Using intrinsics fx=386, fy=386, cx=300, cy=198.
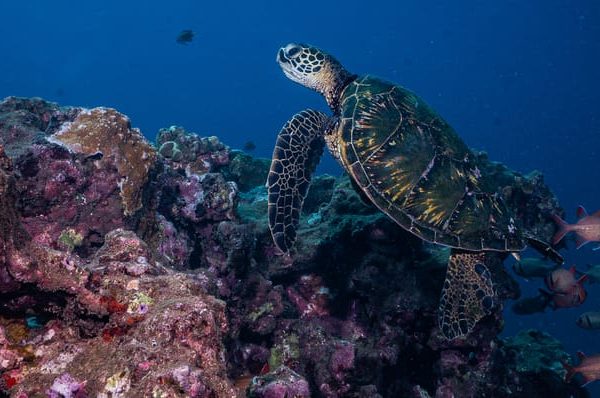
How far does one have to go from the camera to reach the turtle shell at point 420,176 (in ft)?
15.6

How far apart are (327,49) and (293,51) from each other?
145m

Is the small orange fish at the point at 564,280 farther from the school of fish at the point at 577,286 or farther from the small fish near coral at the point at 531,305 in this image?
the small fish near coral at the point at 531,305

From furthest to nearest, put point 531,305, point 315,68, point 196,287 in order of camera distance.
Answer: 1. point 531,305
2. point 315,68
3. point 196,287

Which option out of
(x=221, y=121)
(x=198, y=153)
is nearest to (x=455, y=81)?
(x=221, y=121)

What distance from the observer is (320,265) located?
559 cm

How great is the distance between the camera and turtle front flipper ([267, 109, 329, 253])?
4.86m

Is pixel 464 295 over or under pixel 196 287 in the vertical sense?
over

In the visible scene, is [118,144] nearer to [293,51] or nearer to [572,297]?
[293,51]

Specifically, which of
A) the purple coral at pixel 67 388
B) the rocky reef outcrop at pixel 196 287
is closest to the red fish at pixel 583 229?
the rocky reef outcrop at pixel 196 287

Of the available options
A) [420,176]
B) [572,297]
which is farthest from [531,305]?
[420,176]

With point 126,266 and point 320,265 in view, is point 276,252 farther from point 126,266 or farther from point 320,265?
point 126,266

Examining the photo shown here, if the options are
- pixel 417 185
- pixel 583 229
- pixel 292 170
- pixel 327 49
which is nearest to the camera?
pixel 417 185

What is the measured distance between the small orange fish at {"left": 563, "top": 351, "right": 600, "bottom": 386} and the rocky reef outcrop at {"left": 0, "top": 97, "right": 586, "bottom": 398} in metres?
0.31

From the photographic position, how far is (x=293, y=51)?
6641 mm
